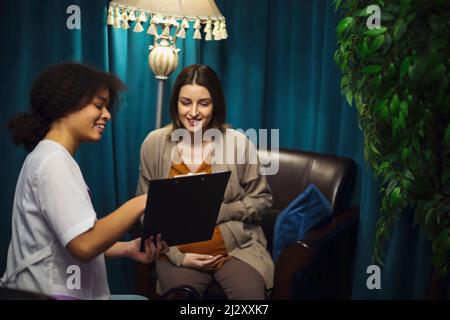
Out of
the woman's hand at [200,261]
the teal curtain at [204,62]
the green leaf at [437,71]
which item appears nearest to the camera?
Result: the green leaf at [437,71]

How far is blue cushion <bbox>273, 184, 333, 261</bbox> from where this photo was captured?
86.5 inches

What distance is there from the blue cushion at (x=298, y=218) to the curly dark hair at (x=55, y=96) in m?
0.93

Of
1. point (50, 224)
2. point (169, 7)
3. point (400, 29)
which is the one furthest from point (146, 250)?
point (169, 7)

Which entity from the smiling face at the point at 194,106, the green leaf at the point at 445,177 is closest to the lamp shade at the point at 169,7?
the smiling face at the point at 194,106

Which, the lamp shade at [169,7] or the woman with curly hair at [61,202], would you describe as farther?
the lamp shade at [169,7]

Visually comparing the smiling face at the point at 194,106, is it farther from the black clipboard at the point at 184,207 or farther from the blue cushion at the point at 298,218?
the black clipboard at the point at 184,207

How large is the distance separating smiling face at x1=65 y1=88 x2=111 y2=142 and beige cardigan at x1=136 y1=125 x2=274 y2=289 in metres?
0.75

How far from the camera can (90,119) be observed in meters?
1.50

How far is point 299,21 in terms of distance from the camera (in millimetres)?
2742

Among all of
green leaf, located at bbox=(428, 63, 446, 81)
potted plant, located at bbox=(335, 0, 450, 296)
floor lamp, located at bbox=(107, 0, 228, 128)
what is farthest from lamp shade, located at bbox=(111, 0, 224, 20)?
green leaf, located at bbox=(428, 63, 446, 81)

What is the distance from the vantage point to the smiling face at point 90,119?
1481mm

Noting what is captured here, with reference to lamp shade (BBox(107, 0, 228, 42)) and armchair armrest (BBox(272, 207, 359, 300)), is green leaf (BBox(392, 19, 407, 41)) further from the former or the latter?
lamp shade (BBox(107, 0, 228, 42))
